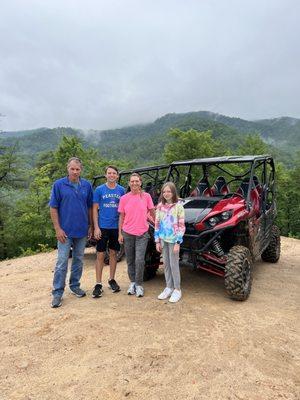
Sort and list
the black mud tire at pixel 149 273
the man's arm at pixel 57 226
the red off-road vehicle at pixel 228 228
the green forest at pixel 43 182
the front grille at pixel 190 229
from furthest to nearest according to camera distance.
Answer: the green forest at pixel 43 182 → the black mud tire at pixel 149 273 → the front grille at pixel 190 229 → the red off-road vehicle at pixel 228 228 → the man's arm at pixel 57 226

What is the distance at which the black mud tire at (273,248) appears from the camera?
7.98m

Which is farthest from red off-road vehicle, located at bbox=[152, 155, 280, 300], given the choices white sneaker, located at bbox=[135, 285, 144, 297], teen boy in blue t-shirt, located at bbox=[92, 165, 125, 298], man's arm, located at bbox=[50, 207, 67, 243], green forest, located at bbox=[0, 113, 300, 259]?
green forest, located at bbox=[0, 113, 300, 259]

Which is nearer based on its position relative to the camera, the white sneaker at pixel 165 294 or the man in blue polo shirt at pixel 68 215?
the man in blue polo shirt at pixel 68 215

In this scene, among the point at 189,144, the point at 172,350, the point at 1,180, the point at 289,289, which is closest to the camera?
the point at 172,350

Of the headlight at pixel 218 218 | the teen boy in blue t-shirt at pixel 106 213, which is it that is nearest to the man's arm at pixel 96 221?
the teen boy in blue t-shirt at pixel 106 213

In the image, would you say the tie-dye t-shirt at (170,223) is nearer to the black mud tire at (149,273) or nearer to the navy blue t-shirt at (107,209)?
the navy blue t-shirt at (107,209)

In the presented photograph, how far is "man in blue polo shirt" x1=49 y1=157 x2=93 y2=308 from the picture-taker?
4.96 m

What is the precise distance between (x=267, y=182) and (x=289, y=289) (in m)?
2.24

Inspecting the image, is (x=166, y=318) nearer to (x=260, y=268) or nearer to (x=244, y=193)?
(x=244, y=193)

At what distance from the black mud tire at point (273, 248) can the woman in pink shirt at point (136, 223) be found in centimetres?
371

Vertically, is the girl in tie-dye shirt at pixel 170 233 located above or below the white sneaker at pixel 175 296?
above

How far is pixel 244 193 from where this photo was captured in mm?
6344

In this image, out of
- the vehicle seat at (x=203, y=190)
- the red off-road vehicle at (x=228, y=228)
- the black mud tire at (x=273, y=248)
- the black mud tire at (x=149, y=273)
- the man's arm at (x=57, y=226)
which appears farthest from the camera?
the black mud tire at (x=273, y=248)

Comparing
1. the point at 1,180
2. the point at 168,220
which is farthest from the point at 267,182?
the point at 1,180
